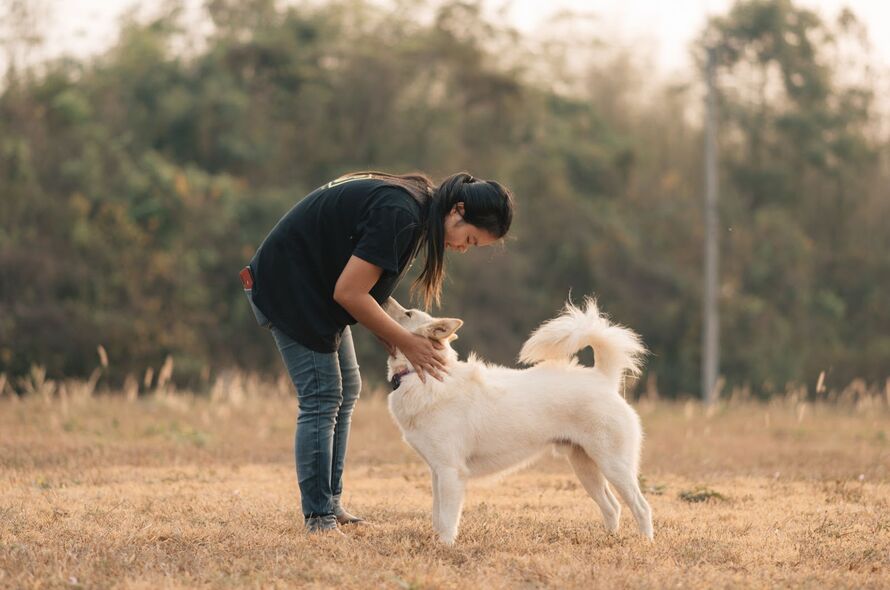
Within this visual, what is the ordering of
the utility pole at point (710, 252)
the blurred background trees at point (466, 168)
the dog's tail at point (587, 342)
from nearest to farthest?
the dog's tail at point (587, 342), the blurred background trees at point (466, 168), the utility pole at point (710, 252)

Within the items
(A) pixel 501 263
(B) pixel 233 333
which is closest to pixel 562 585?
(B) pixel 233 333

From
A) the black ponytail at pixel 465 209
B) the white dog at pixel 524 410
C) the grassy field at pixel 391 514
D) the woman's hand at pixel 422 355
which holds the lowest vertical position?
the grassy field at pixel 391 514

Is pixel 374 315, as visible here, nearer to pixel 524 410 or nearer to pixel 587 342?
pixel 524 410

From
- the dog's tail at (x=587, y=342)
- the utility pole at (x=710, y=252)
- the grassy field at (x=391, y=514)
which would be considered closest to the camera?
the grassy field at (x=391, y=514)

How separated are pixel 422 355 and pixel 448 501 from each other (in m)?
0.75

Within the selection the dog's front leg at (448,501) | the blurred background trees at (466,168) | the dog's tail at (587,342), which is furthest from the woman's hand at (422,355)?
the blurred background trees at (466,168)

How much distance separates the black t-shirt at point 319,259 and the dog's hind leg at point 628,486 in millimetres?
1468

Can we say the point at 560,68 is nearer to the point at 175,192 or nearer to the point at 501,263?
the point at 501,263

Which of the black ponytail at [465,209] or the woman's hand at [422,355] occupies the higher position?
the black ponytail at [465,209]

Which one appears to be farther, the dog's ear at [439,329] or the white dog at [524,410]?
the white dog at [524,410]

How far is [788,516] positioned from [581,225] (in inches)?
804

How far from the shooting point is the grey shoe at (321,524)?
5477 millimetres

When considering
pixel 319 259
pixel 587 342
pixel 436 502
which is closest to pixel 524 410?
pixel 587 342

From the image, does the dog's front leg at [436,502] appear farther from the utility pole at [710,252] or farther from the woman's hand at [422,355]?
the utility pole at [710,252]
